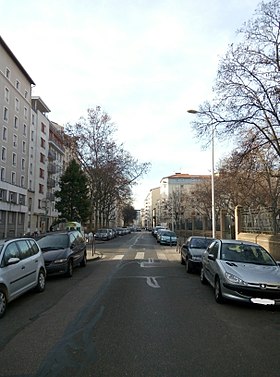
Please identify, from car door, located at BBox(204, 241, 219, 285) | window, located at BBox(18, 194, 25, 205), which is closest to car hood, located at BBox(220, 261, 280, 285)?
car door, located at BBox(204, 241, 219, 285)

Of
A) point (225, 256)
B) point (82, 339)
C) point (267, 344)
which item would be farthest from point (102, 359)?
point (225, 256)

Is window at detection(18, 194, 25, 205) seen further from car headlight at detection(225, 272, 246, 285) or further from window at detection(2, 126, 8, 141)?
car headlight at detection(225, 272, 246, 285)

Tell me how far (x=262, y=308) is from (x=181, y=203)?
73355mm

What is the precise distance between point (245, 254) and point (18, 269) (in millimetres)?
5766

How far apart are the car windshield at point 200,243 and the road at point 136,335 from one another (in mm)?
Result: 5797

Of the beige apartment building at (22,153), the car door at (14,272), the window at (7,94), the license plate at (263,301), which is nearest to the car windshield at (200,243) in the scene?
the license plate at (263,301)

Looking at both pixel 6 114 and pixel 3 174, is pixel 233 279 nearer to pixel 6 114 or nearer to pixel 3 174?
pixel 3 174

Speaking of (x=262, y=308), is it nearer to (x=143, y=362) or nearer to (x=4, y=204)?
(x=143, y=362)

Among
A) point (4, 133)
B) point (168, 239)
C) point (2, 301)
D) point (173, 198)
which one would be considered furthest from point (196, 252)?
point (173, 198)

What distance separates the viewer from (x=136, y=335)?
6.29 meters

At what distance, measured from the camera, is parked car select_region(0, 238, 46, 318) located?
8.10 m

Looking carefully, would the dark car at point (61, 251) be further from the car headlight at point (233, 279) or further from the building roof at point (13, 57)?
the building roof at point (13, 57)

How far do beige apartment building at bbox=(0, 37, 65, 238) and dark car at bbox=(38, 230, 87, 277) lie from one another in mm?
29762

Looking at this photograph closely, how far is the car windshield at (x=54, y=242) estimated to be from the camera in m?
14.6
